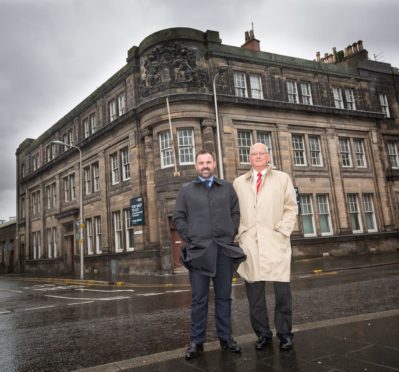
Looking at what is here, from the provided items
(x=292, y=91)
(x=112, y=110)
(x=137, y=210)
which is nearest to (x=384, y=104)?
(x=292, y=91)

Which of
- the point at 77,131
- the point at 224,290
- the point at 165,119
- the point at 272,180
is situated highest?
the point at 77,131

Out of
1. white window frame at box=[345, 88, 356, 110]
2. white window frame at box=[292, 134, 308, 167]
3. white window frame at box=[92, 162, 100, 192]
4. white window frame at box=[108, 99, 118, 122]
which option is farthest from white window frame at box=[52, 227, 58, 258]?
white window frame at box=[345, 88, 356, 110]

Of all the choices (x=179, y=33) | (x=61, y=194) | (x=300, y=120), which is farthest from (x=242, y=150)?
(x=61, y=194)

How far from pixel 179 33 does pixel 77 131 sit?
12.9 meters

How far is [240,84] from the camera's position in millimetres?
22312

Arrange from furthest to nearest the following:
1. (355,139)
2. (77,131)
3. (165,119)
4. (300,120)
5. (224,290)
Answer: (77,131), (355,139), (300,120), (165,119), (224,290)

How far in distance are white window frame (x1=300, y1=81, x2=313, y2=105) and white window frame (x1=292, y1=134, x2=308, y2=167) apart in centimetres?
249

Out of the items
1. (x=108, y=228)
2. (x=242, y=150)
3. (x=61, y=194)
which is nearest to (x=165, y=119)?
(x=242, y=150)

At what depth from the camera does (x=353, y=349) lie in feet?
11.0

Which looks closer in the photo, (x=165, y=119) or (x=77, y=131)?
(x=165, y=119)

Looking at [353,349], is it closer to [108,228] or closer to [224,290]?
[224,290]

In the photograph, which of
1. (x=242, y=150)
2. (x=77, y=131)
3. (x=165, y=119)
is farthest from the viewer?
(x=77, y=131)

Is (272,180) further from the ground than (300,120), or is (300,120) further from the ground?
(300,120)

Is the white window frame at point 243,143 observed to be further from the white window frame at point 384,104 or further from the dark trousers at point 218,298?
the dark trousers at point 218,298
